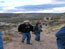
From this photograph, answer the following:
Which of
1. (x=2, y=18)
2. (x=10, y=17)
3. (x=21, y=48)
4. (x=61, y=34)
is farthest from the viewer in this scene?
(x=10, y=17)

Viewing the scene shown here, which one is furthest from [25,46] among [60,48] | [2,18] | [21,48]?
[2,18]

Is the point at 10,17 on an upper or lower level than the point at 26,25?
lower

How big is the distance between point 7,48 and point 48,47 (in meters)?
2.21

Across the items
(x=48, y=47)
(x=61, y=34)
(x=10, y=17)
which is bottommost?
(x=10, y=17)

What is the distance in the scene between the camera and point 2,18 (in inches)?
2008

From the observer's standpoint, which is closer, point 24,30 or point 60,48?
point 60,48

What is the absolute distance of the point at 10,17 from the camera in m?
55.1

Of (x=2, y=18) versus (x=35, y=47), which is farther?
(x=2, y=18)

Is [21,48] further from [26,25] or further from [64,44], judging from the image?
[64,44]

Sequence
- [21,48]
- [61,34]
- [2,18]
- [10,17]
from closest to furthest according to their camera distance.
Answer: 1. [61,34]
2. [21,48]
3. [2,18]
4. [10,17]

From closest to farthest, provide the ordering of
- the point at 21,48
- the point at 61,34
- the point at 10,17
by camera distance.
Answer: the point at 61,34, the point at 21,48, the point at 10,17

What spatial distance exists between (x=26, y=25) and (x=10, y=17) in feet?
140

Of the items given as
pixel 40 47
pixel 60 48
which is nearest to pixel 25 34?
pixel 40 47

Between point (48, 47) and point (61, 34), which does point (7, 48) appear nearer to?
point (48, 47)
